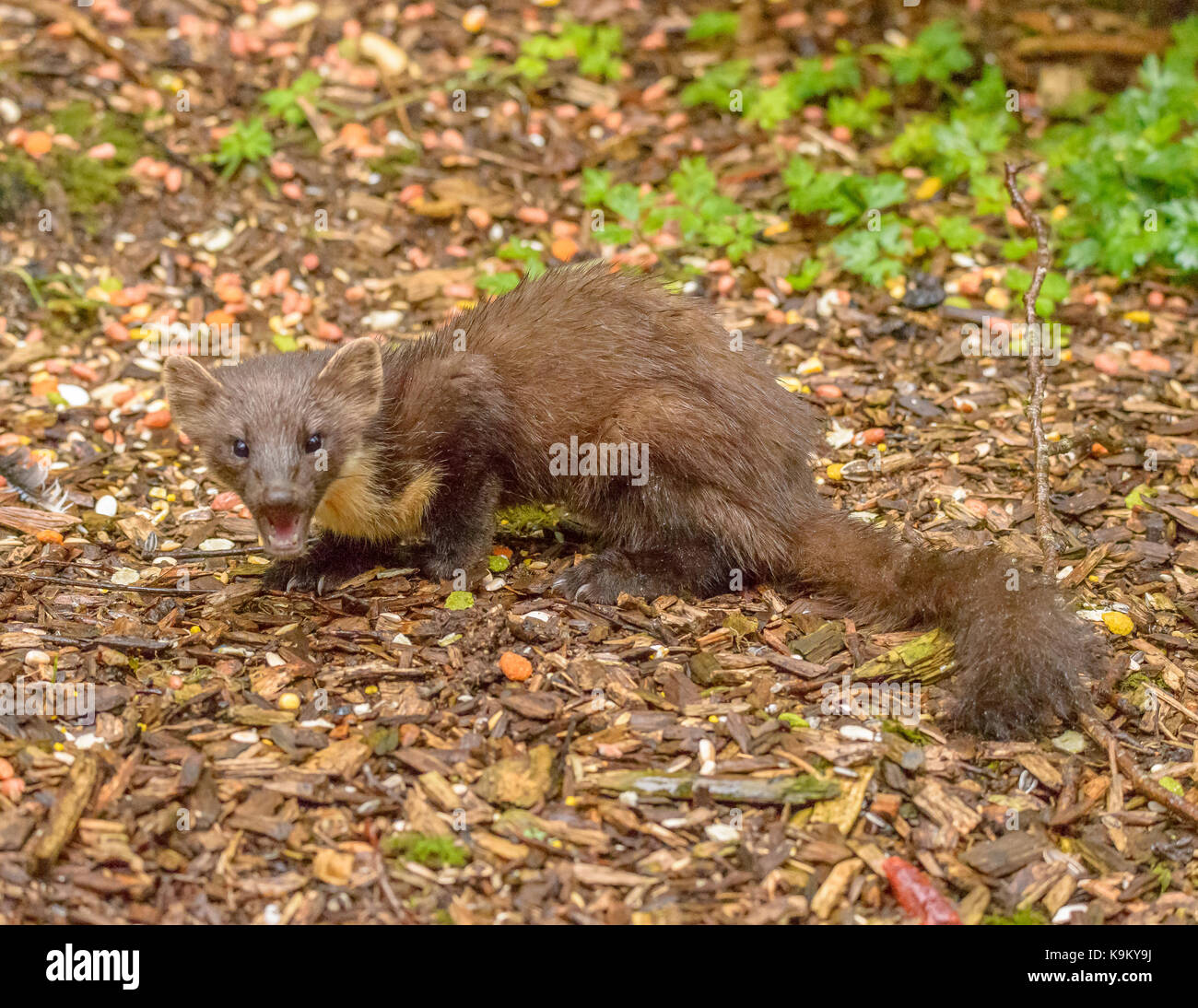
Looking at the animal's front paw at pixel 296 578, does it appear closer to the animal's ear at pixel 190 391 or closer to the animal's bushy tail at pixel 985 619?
the animal's ear at pixel 190 391

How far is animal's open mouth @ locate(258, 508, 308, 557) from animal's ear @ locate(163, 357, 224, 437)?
1.89ft

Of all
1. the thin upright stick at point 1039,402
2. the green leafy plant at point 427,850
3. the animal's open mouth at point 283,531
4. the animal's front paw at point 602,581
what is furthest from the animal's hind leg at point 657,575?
the green leafy plant at point 427,850

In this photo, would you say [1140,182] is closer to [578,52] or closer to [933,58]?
[933,58]

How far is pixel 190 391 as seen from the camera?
5629 millimetres

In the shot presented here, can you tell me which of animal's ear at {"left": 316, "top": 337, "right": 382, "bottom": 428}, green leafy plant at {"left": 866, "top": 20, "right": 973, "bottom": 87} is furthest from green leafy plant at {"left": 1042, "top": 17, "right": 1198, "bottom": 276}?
animal's ear at {"left": 316, "top": 337, "right": 382, "bottom": 428}

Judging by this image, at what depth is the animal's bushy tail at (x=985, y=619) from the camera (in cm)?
491

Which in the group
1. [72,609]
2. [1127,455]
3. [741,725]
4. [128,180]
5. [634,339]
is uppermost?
[128,180]

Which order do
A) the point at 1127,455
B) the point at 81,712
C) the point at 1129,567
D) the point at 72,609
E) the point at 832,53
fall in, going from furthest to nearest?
the point at 832,53 < the point at 1127,455 < the point at 1129,567 < the point at 72,609 < the point at 81,712

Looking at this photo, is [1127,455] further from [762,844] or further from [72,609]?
[72,609]

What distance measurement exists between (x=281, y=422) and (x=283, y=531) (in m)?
0.46

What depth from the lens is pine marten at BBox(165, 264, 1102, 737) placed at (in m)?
5.59

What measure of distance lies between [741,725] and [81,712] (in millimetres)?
2573

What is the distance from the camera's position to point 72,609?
5.73m

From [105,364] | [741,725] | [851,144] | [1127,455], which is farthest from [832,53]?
[741,725]
